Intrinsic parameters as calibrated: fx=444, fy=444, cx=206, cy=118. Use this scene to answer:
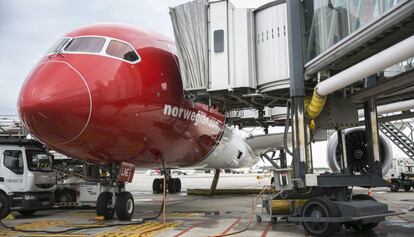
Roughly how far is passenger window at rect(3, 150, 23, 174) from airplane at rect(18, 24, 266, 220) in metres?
2.86

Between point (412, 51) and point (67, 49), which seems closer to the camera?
point (412, 51)

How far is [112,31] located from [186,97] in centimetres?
214

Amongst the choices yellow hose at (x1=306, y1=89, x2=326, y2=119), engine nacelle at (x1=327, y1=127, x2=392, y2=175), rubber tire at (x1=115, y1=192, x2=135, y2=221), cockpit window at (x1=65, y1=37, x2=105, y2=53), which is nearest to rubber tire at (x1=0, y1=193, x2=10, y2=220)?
rubber tire at (x1=115, y1=192, x2=135, y2=221)

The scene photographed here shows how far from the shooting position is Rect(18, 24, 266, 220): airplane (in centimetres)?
787

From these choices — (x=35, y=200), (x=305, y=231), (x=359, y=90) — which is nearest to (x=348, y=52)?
(x=359, y=90)

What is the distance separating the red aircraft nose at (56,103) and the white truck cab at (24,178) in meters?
3.95

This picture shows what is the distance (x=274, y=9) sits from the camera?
8.57m

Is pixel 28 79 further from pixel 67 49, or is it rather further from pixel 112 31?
pixel 112 31

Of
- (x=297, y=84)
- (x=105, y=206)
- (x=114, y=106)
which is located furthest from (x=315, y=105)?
(x=105, y=206)

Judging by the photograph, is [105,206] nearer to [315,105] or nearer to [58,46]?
[58,46]

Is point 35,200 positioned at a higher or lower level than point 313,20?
lower

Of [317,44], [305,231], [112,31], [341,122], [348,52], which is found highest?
[112,31]

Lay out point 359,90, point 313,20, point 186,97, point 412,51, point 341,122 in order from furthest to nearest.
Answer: point 186,97, point 341,122, point 359,90, point 313,20, point 412,51

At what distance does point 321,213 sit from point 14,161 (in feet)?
27.9
